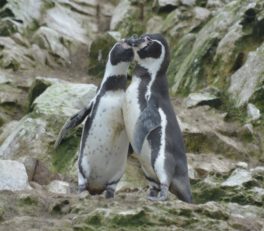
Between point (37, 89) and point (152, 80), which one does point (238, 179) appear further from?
point (37, 89)

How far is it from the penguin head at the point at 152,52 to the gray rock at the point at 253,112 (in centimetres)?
505

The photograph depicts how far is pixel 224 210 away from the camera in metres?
5.56

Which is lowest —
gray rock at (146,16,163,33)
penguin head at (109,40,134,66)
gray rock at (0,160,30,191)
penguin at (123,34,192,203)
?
gray rock at (0,160,30,191)

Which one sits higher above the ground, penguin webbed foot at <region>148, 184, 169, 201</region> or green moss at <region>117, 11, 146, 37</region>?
green moss at <region>117, 11, 146, 37</region>

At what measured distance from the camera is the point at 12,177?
724 cm

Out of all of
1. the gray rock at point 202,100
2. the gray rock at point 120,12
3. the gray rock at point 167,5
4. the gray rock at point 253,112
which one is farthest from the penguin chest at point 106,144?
the gray rock at point 120,12

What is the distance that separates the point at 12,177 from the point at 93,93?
13.4 ft

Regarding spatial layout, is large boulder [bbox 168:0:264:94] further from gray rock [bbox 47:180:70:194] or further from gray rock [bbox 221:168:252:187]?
gray rock [bbox 221:168:252:187]

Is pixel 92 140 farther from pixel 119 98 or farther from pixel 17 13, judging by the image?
pixel 17 13

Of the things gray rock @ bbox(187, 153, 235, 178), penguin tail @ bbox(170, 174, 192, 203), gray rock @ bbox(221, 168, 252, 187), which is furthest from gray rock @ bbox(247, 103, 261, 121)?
penguin tail @ bbox(170, 174, 192, 203)

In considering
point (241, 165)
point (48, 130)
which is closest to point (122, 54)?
point (241, 165)

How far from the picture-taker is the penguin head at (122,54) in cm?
686

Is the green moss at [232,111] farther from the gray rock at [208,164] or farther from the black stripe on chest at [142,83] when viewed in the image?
the black stripe on chest at [142,83]

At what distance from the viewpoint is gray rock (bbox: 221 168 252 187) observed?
23.9 ft
